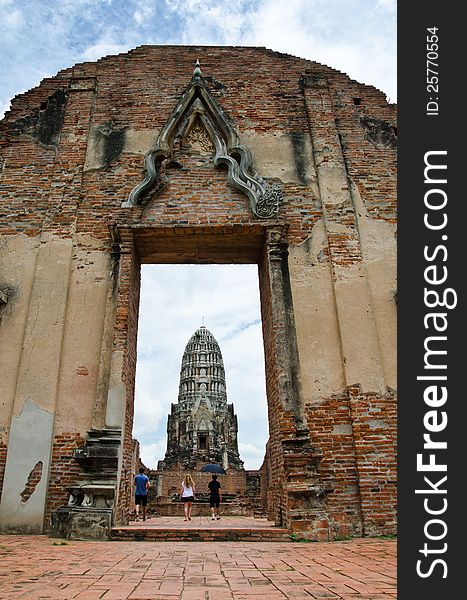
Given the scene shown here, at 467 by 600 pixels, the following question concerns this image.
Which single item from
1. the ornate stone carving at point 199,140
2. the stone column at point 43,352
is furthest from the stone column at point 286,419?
the stone column at point 43,352

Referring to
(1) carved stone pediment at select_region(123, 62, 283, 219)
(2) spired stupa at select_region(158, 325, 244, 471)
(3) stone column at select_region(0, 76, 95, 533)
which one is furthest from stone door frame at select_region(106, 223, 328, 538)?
(2) spired stupa at select_region(158, 325, 244, 471)

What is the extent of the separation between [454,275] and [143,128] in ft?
25.6

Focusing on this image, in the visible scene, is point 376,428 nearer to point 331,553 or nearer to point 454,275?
point 331,553

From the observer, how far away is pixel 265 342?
29.5 feet

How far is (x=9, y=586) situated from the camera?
129 inches

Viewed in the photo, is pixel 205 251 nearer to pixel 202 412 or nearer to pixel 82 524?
pixel 82 524

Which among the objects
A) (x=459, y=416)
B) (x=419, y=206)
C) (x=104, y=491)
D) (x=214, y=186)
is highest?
(x=214, y=186)

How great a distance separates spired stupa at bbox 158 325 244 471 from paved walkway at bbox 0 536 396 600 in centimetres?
2562

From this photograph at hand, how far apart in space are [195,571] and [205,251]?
244 inches

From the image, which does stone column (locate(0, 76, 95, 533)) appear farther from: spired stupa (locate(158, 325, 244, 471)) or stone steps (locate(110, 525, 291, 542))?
spired stupa (locate(158, 325, 244, 471))

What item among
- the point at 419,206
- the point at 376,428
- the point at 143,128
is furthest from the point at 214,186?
the point at 419,206

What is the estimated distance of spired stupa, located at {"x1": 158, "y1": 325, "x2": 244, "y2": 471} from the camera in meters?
33.0

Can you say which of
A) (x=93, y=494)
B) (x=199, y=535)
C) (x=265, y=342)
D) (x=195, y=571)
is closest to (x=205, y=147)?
(x=265, y=342)

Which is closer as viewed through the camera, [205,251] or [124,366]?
[124,366]
